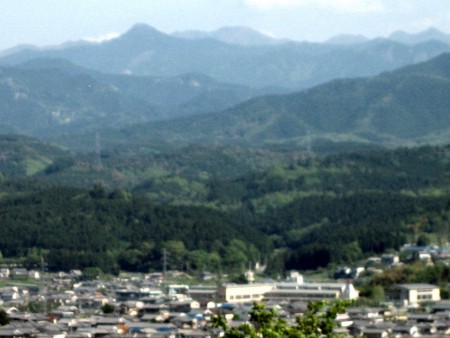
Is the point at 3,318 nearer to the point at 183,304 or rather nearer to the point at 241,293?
the point at 183,304

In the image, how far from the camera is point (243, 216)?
83438 mm

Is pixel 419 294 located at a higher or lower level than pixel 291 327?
higher

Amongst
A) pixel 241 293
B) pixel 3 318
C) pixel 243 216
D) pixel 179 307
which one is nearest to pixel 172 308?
pixel 179 307

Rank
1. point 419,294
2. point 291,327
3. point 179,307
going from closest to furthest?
point 291,327
point 179,307
point 419,294

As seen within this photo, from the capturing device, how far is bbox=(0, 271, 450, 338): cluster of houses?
40531 mm

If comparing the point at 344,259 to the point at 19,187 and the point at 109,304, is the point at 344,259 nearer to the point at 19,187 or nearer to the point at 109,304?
the point at 109,304

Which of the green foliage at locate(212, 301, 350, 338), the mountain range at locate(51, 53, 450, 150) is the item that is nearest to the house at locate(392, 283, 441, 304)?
the green foliage at locate(212, 301, 350, 338)

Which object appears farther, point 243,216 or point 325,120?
point 325,120

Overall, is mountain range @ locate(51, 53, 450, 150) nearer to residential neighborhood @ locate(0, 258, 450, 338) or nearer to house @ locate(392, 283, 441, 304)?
residential neighborhood @ locate(0, 258, 450, 338)

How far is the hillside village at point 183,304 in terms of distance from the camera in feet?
134

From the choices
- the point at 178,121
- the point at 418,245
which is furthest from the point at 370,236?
the point at 178,121

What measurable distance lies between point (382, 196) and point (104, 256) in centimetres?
1923

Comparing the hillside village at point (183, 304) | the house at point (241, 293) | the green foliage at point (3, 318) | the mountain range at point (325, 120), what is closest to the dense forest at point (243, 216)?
the hillside village at point (183, 304)

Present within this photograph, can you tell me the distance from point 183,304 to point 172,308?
0.38 metres
